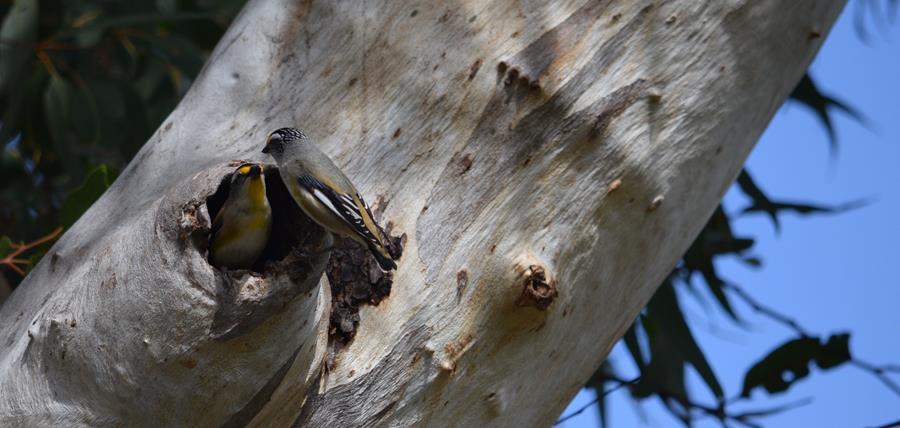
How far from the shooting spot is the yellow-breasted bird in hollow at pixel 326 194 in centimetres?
136

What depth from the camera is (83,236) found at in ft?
5.08

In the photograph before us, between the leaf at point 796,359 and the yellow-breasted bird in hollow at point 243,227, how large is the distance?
1441 mm

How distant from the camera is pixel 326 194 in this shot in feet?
4.70

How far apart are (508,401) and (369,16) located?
0.65 metres

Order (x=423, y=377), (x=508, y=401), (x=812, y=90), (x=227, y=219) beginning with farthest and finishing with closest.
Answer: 1. (x=812, y=90)
2. (x=508, y=401)
3. (x=423, y=377)
4. (x=227, y=219)

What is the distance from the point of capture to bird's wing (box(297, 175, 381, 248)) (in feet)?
4.53

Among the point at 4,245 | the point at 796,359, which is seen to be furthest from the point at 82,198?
the point at 796,359

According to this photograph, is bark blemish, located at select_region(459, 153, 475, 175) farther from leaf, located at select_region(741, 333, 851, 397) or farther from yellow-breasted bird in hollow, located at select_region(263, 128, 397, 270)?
leaf, located at select_region(741, 333, 851, 397)

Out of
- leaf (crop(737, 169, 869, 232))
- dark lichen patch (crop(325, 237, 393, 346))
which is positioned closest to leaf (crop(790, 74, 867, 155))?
leaf (crop(737, 169, 869, 232))

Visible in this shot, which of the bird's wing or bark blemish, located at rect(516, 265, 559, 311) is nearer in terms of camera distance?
the bird's wing

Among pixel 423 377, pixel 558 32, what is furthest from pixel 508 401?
pixel 558 32

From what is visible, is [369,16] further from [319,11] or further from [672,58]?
[672,58]

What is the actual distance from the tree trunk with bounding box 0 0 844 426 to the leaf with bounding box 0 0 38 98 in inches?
51.7

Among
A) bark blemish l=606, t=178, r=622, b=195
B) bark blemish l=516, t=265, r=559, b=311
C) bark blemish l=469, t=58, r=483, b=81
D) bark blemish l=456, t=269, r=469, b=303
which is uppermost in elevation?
bark blemish l=469, t=58, r=483, b=81
